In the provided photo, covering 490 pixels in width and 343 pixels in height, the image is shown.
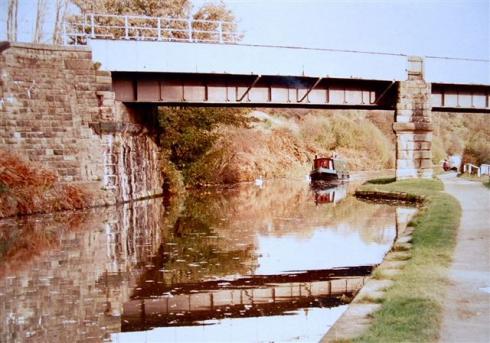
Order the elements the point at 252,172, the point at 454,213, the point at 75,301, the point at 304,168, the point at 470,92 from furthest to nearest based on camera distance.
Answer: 1. the point at 304,168
2. the point at 252,172
3. the point at 470,92
4. the point at 454,213
5. the point at 75,301

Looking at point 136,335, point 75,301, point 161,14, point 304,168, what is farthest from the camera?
point 304,168

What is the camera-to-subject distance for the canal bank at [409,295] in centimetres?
636

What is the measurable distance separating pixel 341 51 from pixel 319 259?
1946cm

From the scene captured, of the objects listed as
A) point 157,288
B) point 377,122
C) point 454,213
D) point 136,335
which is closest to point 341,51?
point 454,213

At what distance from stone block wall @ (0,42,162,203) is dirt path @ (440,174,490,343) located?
15480 millimetres

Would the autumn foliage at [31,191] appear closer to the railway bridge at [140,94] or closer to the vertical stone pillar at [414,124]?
the railway bridge at [140,94]

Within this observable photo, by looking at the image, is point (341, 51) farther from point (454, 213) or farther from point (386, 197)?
point (454, 213)

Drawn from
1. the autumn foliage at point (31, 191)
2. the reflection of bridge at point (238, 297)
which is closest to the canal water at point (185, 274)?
the reflection of bridge at point (238, 297)

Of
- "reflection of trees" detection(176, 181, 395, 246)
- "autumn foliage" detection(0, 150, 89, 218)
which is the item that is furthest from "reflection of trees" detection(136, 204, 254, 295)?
"autumn foliage" detection(0, 150, 89, 218)

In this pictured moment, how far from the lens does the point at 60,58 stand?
1016 inches

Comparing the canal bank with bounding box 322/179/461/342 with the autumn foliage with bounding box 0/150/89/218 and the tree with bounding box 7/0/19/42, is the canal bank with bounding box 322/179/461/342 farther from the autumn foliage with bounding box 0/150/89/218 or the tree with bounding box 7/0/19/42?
the tree with bounding box 7/0/19/42

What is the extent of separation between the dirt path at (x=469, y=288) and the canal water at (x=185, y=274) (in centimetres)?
156

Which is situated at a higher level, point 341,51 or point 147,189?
point 341,51

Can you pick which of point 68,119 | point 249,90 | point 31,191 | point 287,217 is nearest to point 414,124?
point 249,90
